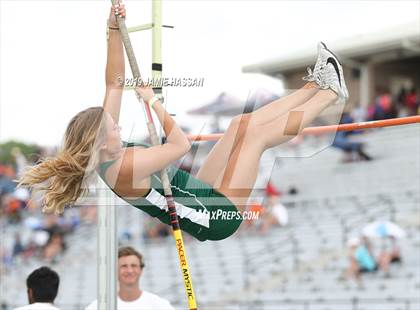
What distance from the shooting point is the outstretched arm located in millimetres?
4684

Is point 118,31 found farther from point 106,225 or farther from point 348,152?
point 348,152

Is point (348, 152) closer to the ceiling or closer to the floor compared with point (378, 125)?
closer to the ceiling

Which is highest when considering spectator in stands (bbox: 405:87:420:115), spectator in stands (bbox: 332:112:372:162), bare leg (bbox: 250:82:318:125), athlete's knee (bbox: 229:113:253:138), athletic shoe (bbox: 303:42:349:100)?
spectator in stands (bbox: 405:87:420:115)

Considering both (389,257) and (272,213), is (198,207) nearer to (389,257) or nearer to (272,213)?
(389,257)

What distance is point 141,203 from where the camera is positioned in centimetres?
459

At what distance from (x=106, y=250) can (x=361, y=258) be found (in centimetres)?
571

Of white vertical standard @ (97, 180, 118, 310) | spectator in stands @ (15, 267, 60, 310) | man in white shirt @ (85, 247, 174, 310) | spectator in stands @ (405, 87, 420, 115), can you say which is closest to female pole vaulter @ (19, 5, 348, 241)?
white vertical standard @ (97, 180, 118, 310)

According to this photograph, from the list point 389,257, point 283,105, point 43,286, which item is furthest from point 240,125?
point 389,257

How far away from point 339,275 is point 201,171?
21.4ft

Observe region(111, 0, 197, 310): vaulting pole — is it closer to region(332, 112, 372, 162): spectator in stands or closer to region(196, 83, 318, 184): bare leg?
region(196, 83, 318, 184): bare leg

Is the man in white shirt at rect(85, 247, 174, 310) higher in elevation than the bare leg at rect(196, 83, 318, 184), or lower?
lower

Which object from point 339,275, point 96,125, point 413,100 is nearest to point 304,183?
point 413,100

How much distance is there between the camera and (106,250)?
5.34 meters

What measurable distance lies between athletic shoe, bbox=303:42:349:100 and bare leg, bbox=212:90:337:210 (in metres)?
0.10
